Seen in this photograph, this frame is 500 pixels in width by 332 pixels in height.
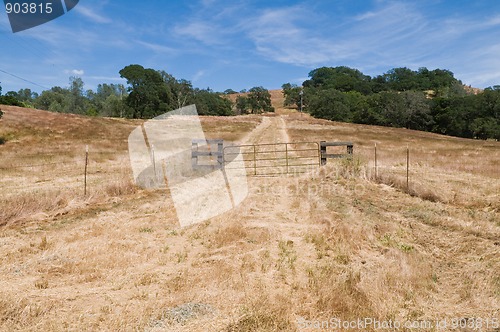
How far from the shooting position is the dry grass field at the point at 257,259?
15.8 ft

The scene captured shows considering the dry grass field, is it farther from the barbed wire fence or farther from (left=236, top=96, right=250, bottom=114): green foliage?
(left=236, top=96, right=250, bottom=114): green foliage

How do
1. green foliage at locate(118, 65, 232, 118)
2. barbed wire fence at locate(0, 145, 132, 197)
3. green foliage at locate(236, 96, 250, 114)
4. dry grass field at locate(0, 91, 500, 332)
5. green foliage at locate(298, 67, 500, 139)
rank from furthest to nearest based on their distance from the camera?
1. green foliage at locate(236, 96, 250, 114)
2. green foliage at locate(298, 67, 500, 139)
3. green foliage at locate(118, 65, 232, 118)
4. barbed wire fence at locate(0, 145, 132, 197)
5. dry grass field at locate(0, 91, 500, 332)

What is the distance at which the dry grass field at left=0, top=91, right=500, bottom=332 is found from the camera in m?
4.82

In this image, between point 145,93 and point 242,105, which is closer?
point 145,93

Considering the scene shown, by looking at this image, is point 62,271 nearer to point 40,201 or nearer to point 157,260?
point 157,260

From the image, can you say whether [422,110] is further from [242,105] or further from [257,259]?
[257,259]

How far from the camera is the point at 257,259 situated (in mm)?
6668

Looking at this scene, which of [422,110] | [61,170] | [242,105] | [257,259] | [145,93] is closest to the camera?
[257,259]

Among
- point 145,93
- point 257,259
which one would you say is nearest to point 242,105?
point 145,93

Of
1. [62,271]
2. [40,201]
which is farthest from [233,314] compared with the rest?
[40,201]

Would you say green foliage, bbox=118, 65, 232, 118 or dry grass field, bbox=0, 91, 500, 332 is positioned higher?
green foliage, bbox=118, 65, 232, 118

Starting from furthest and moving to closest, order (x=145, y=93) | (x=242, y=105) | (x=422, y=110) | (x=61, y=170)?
1. (x=242, y=105)
2. (x=422, y=110)
3. (x=145, y=93)
4. (x=61, y=170)

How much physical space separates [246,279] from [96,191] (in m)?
8.73

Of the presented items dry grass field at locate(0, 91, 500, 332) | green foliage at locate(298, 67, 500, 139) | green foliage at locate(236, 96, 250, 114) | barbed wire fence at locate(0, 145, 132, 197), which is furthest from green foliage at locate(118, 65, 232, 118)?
dry grass field at locate(0, 91, 500, 332)
